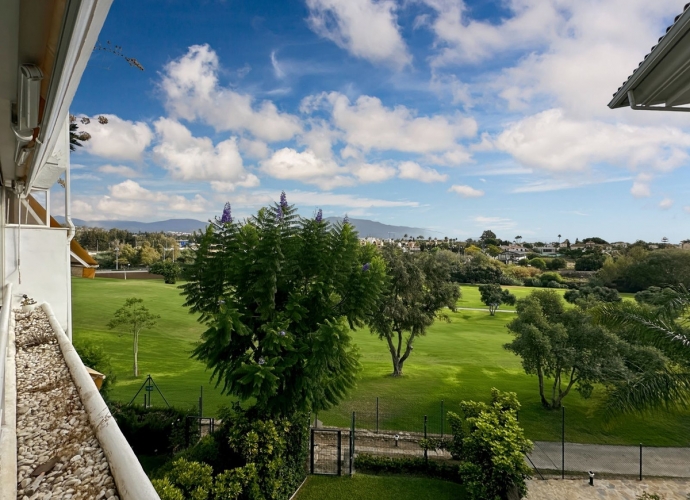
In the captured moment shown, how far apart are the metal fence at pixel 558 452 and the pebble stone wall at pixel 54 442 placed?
8.71 meters

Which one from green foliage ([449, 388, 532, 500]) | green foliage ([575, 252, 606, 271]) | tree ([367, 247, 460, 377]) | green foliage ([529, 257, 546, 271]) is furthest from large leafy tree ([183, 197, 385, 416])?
green foliage ([529, 257, 546, 271])

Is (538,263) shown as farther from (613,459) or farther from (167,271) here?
(167,271)

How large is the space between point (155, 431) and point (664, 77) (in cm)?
1396

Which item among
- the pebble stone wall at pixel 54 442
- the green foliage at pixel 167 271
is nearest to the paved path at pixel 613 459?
the pebble stone wall at pixel 54 442

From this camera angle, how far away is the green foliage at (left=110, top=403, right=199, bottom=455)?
36.4 feet

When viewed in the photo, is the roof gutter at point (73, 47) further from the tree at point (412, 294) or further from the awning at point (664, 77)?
the tree at point (412, 294)

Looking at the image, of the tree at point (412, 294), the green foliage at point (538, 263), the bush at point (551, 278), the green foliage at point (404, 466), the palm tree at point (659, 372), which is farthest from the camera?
the green foliage at point (538, 263)

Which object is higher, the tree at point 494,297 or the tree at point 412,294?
the tree at point 412,294

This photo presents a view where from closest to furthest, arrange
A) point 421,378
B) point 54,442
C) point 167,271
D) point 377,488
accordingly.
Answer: point 54,442, point 377,488, point 421,378, point 167,271

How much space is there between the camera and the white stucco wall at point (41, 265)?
5.59 meters

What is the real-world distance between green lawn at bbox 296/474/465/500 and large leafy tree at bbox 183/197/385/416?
203 centimetres

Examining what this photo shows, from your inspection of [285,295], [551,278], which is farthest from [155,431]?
[551,278]

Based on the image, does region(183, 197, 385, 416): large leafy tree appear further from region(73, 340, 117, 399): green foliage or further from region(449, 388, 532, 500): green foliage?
region(73, 340, 117, 399): green foliage

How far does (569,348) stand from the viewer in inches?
598
